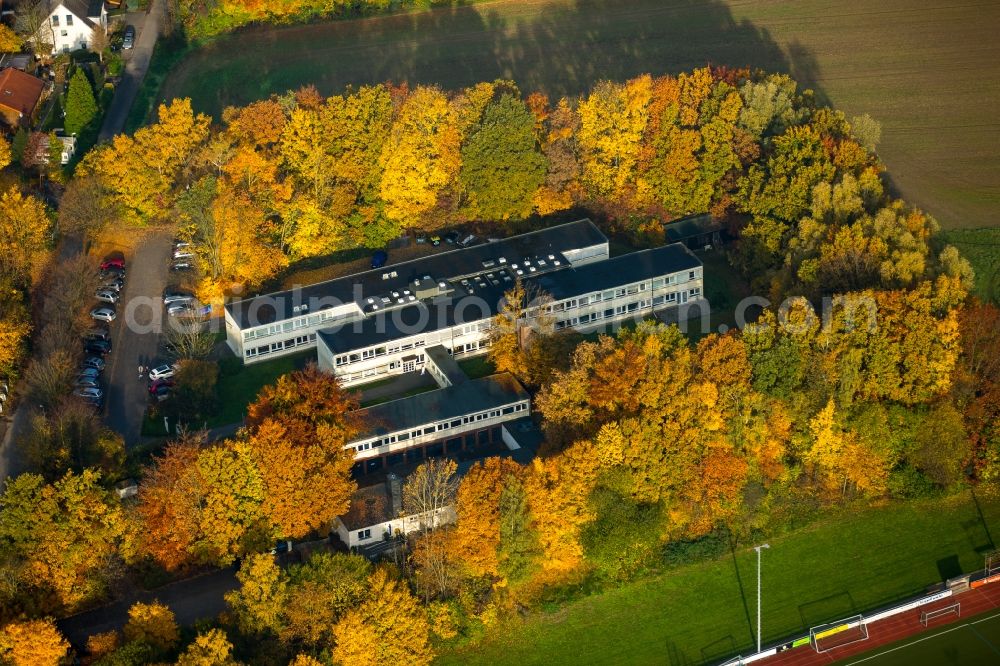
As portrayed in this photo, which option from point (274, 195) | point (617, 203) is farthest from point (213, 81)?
point (617, 203)

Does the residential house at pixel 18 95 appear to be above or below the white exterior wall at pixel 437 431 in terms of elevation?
above

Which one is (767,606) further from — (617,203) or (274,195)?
(274,195)

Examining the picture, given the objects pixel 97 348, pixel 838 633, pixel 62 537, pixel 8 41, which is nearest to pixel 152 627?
pixel 62 537

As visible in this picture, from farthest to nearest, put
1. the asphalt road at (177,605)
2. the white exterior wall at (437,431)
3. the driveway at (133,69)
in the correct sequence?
the driveway at (133,69), the white exterior wall at (437,431), the asphalt road at (177,605)

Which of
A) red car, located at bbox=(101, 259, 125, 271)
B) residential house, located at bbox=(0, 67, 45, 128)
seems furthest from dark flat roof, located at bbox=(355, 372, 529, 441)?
residential house, located at bbox=(0, 67, 45, 128)

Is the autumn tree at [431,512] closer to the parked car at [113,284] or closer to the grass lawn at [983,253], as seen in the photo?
the parked car at [113,284]

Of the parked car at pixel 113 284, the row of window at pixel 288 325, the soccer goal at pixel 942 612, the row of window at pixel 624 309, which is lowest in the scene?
the soccer goal at pixel 942 612

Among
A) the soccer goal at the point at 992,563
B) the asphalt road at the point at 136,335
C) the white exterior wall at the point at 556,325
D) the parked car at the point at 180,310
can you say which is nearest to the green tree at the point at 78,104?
Result: the asphalt road at the point at 136,335
